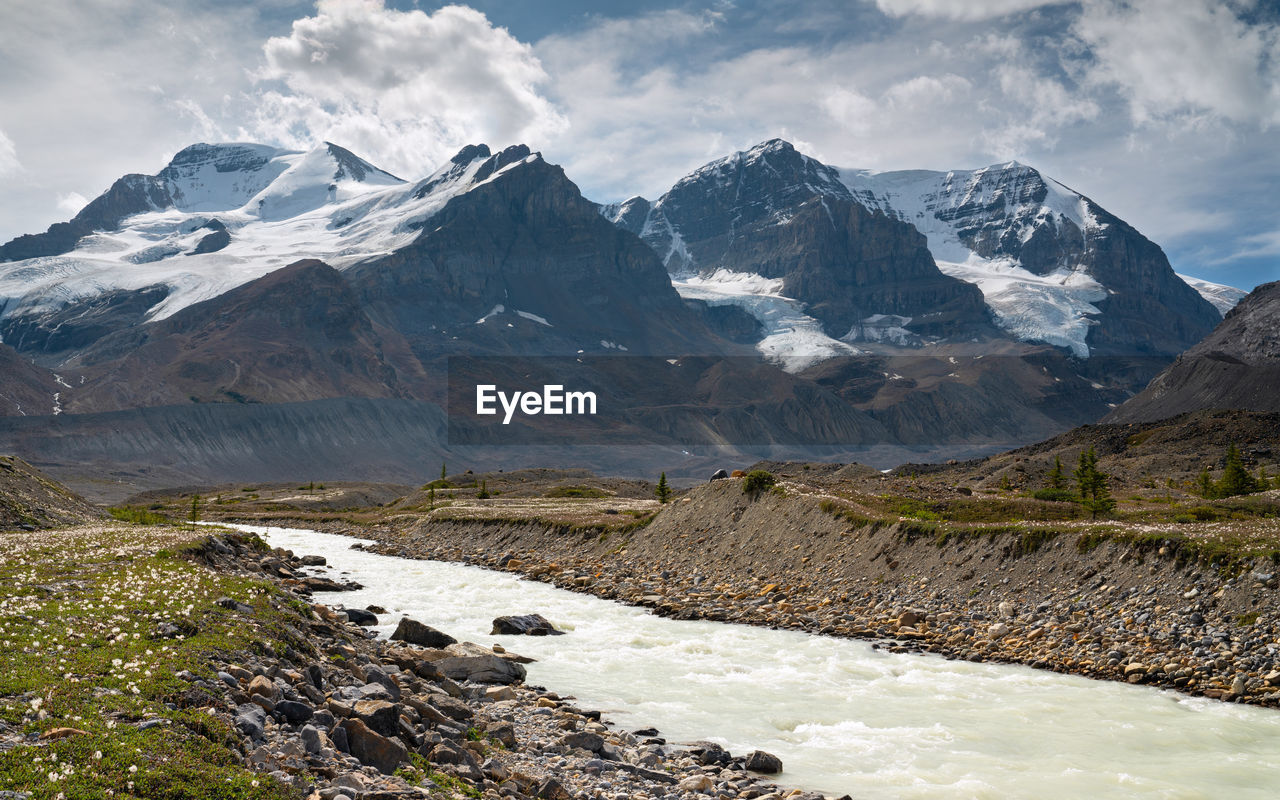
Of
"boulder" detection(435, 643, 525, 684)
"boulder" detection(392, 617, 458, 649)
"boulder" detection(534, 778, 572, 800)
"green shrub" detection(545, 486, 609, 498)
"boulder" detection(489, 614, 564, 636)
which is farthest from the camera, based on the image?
"green shrub" detection(545, 486, 609, 498)

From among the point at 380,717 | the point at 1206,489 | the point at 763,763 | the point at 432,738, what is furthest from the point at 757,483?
the point at 1206,489

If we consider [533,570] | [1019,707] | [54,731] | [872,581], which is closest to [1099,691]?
[1019,707]

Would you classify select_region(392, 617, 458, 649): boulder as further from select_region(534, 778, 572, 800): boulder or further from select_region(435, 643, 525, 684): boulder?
select_region(534, 778, 572, 800): boulder

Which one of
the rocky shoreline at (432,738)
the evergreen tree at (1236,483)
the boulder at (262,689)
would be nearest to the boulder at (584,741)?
the rocky shoreline at (432,738)

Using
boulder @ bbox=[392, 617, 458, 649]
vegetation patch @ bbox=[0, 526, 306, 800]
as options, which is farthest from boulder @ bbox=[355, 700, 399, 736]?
boulder @ bbox=[392, 617, 458, 649]

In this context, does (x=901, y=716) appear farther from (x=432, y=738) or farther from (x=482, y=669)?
(x=432, y=738)

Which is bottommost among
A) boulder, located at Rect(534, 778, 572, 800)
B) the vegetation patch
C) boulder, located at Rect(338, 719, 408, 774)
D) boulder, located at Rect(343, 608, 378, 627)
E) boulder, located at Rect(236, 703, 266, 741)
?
boulder, located at Rect(343, 608, 378, 627)

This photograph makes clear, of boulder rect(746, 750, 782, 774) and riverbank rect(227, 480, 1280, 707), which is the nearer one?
boulder rect(746, 750, 782, 774)
